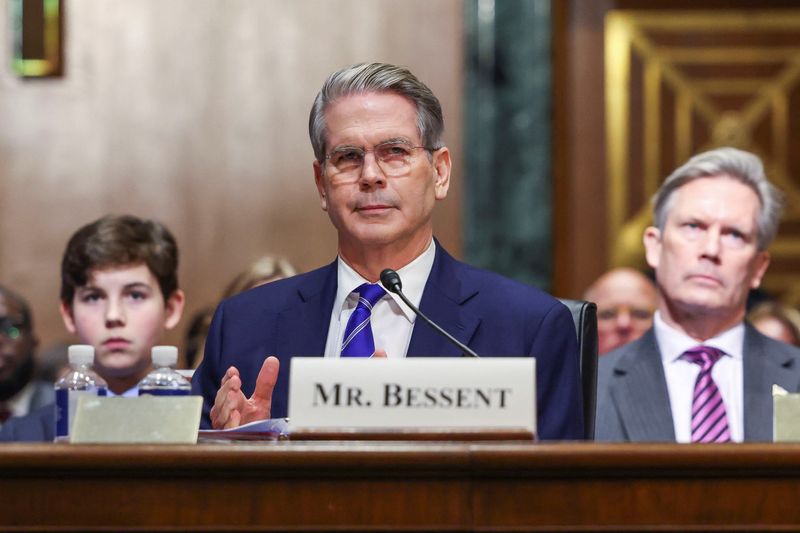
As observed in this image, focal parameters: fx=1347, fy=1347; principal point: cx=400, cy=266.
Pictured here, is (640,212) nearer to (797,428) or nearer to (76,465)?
(797,428)

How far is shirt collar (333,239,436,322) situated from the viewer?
8.97 ft

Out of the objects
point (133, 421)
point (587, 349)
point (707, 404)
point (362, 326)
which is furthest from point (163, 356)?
point (707, 404)

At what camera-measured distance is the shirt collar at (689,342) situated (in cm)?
367

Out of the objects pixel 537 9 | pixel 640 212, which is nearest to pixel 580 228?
pixel 640 212

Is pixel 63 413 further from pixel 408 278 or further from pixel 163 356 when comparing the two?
pixel 408 278

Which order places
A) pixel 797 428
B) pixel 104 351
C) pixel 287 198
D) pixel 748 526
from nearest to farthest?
pixel 748 526 → pixel 797 428 → pixel 104 351 → pixel 287 198

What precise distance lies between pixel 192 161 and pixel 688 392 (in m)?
2.83

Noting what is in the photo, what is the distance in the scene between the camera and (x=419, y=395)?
1.85 meters

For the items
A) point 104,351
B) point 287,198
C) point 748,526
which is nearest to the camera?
point 748,526

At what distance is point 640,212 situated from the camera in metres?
6.00

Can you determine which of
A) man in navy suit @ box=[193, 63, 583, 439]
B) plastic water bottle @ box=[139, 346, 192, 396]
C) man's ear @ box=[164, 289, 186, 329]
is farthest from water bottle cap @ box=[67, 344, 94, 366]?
man's ear @ box=[164, 289, 186, 329]

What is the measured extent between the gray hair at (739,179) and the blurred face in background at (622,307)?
2.36ft

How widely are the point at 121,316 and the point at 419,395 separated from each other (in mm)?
1839

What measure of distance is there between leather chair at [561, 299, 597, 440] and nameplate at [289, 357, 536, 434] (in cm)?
87
